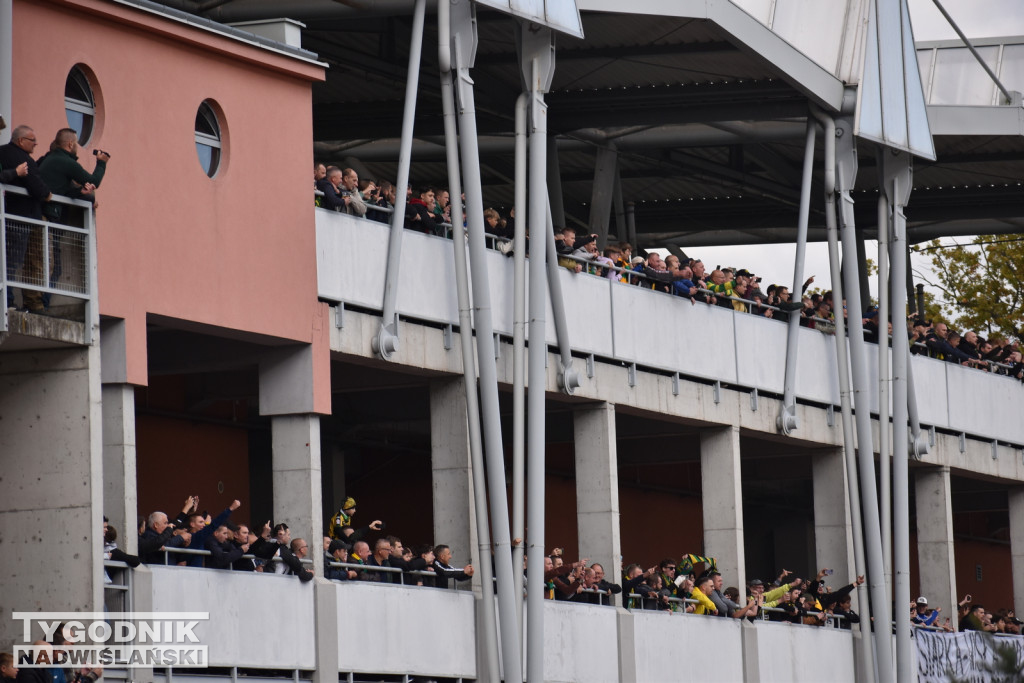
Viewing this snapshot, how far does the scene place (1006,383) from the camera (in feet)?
120

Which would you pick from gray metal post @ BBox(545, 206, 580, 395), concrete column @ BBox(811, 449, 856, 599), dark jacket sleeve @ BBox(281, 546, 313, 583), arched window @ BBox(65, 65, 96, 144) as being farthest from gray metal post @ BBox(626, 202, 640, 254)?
arched window @ BBox(65, 65, 96, 144)

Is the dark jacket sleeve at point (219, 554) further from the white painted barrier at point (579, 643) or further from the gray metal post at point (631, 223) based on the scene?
the gray metal post at point (631, 223)

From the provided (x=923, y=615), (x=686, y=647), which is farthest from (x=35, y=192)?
(x=923, y=615)

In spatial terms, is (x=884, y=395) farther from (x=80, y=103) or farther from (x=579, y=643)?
(x=80, y=103)

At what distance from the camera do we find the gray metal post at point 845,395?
96.4 feet

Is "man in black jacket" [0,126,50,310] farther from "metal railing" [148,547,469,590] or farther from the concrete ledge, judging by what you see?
"metal railing" [148,547,469,590]

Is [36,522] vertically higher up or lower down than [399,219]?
lower down

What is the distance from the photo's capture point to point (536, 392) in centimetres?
2345

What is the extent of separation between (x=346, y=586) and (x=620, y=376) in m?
6.91

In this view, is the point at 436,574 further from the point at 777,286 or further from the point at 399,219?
the point at 777,286

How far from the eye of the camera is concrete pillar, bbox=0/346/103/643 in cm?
1731

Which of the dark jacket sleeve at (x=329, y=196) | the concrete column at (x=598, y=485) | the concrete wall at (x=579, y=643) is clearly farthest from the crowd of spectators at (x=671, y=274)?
the concrete wall at (x=579, y=643)

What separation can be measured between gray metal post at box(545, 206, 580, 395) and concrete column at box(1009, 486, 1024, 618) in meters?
14.4

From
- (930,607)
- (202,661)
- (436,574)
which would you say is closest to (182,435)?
(436,574)
